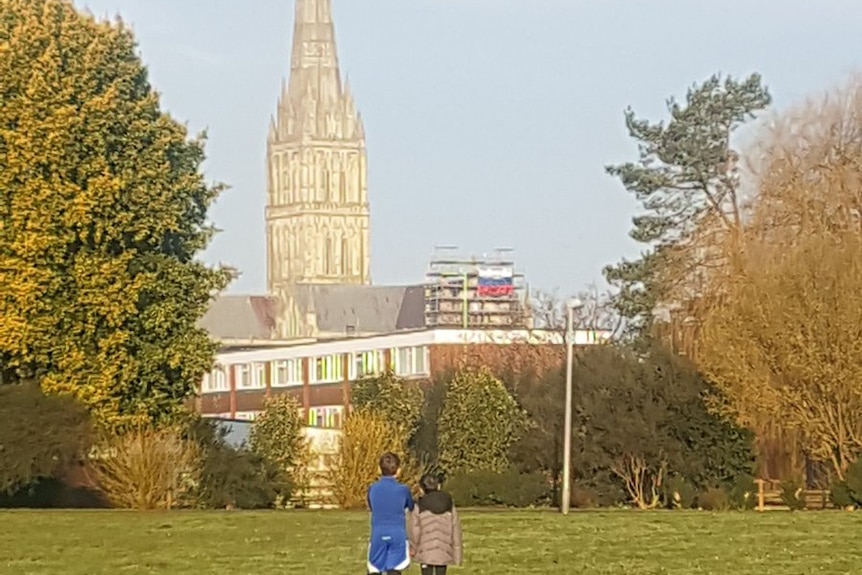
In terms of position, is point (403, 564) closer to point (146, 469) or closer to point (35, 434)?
point (146, 469)

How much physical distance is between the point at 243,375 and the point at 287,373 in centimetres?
432

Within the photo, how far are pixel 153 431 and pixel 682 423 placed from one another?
632 inches

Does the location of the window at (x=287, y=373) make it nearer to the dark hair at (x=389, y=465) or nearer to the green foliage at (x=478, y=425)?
the green foliage at (x=478, y=425)

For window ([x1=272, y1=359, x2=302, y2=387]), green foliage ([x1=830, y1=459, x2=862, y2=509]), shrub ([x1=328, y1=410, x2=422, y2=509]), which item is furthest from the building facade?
green foliage ([x1=830, y1=459, x2=862, y2=509])

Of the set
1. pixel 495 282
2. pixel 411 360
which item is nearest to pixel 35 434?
pixel 411 360

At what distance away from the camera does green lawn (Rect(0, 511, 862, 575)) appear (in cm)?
2611

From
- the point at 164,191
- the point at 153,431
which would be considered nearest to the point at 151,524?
the point at 153,431

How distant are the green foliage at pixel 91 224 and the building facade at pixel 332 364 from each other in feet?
178

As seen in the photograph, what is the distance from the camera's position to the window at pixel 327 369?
385ft

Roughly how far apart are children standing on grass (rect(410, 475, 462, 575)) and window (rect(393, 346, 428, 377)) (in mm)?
95462

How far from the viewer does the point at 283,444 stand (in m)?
55.9

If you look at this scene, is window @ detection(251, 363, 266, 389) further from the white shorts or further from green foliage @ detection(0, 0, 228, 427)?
the white shorts

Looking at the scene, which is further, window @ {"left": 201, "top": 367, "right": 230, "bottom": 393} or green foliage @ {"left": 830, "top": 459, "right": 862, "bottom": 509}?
window @ {"left": 201, "top": 367, "right": 230, "bottom": 393}

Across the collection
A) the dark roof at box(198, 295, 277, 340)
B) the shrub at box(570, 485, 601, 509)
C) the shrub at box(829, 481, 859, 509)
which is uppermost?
the dark roof at box(198, 295, 277, 340)
